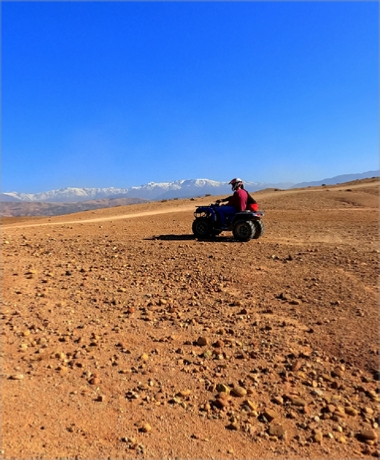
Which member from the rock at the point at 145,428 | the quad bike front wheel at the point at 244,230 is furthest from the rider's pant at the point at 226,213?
the rock at the point at 145,428

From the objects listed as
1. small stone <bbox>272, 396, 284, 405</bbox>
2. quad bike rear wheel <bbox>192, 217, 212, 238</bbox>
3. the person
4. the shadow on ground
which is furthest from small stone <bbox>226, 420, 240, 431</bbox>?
quad bike rear wheel <bbox>192, 217, 212, 238</bbox>

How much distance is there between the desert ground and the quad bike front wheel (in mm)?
2913

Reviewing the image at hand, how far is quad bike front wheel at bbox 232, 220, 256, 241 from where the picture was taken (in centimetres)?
1202

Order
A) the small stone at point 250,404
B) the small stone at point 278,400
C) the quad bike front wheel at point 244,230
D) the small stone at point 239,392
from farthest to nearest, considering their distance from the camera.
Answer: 1. the quad bike front wheel at point 244,230
2. the small stone at point 239,392
3. the small stone at point 278,400
4. the small stone at point 250,404

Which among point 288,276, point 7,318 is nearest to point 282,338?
point 288,276

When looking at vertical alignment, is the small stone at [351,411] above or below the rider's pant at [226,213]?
below

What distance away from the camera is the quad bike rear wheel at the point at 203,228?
12867 mm

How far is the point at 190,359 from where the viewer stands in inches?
186

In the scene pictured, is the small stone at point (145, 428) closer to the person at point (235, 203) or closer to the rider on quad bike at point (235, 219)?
the rider on quad bike at point (235, 219)

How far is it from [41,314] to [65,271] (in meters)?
2.38

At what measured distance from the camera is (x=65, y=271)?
8078 mm

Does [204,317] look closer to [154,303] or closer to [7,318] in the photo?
[154,303]

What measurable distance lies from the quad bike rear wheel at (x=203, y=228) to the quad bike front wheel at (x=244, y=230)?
3.31ft

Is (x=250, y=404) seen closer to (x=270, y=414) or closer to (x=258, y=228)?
(x=270, y=414)
